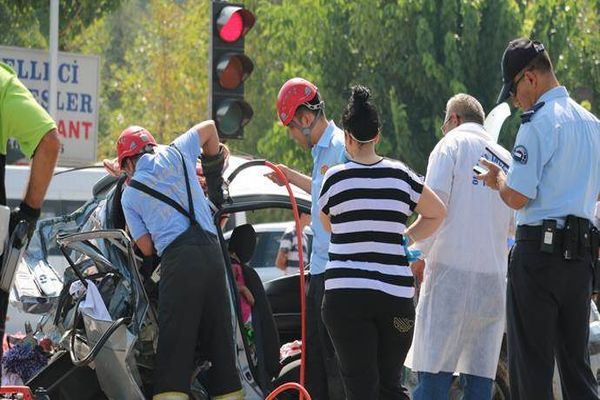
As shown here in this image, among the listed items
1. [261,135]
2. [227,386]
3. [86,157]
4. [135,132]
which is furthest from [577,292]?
[261,135]

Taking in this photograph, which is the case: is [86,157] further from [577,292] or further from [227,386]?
[577,292]

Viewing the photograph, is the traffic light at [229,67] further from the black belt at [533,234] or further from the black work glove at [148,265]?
the black belt at [533,234]

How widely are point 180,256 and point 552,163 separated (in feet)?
6.85

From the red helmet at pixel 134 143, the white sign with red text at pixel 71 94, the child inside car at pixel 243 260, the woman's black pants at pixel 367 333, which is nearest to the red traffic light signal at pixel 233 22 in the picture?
the white sign with red text at pixel 71 94

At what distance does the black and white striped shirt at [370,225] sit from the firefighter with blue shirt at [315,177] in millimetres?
1050

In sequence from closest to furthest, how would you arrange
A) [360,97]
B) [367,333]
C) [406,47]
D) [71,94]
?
[367,333], [360,97], [71,94], [406,47]

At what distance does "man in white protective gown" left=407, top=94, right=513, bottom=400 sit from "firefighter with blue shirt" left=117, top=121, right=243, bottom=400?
112cm

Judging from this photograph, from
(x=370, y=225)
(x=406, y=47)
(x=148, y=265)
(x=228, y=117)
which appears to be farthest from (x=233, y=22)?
(x=406, y=47)

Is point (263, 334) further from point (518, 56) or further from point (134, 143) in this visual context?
point (518, 56)

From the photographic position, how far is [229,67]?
1227cm

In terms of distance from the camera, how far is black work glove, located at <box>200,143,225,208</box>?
26.5ft

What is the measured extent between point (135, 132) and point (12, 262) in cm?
182

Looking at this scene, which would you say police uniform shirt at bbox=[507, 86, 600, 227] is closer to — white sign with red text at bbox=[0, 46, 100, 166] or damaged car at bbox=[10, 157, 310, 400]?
damaged car at bbox=[10, 157, 310, 400]

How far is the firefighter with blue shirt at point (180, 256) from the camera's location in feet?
24.8
